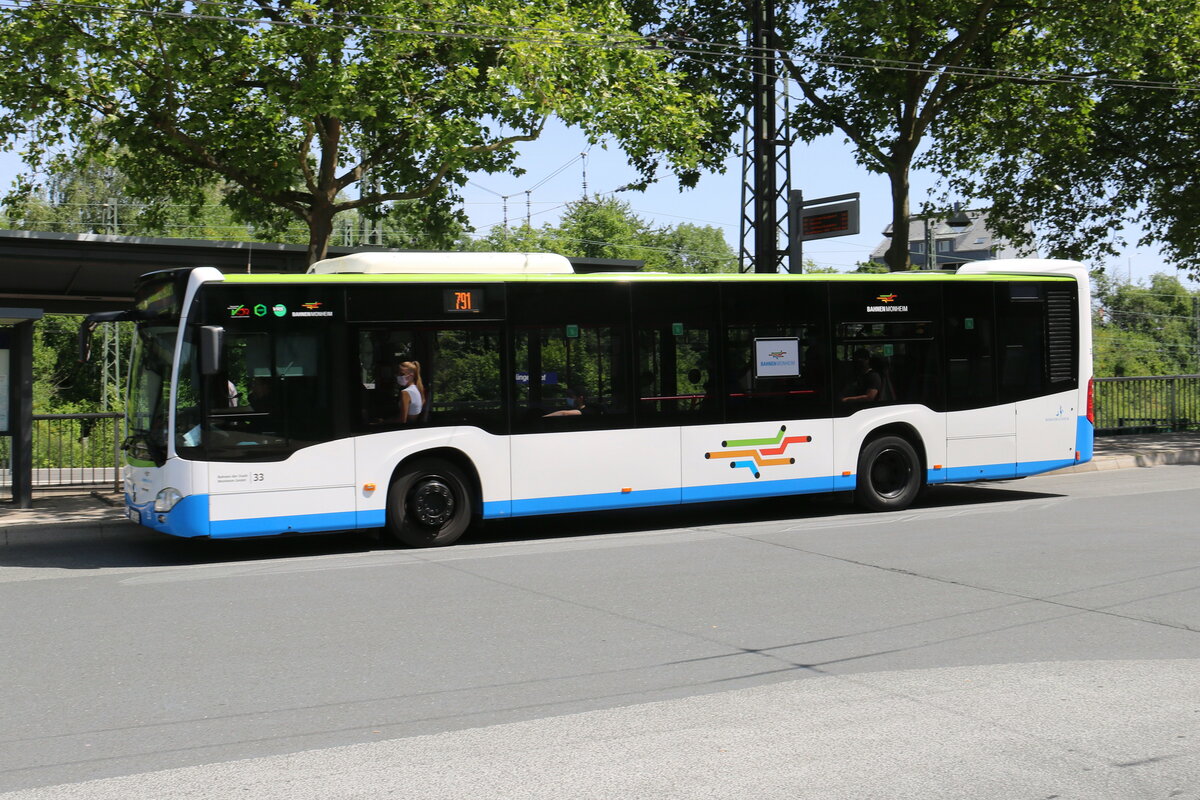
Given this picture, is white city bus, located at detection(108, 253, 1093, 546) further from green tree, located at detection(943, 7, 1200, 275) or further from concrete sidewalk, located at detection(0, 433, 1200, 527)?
green tree, located at detection(943, 7, 1200, 275)

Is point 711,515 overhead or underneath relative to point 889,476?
underneath

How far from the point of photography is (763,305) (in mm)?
13758

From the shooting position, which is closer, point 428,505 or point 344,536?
point 428,505

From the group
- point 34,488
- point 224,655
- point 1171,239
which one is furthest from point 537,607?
point 1171,239

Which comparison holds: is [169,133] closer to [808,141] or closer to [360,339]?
[360,339]

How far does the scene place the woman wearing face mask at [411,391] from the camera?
11.9 metres

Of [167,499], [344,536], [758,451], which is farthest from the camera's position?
[758,451]

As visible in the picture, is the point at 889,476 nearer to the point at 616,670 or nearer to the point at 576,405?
the point at 576,405

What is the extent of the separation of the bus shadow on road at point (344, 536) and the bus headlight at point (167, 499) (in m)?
0.54

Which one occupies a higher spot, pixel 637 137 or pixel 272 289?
pixel 637 137

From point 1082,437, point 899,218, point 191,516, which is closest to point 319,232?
point 191,516

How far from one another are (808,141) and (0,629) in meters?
20.2

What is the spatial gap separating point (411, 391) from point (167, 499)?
2.52 meters

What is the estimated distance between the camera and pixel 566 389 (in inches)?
498
